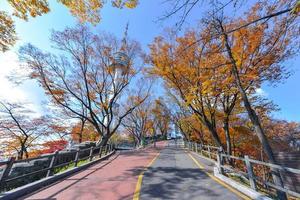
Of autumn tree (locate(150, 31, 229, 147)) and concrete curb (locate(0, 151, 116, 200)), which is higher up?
autumn tree (locate(150, 31, 229, 147))

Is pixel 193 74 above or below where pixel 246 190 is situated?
above

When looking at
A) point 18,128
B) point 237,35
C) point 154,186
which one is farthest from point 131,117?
point 154,186

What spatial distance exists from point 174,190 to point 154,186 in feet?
2.56

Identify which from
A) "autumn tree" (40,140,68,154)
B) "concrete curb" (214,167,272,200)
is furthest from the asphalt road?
"autumn tree" (40,140,68,154)

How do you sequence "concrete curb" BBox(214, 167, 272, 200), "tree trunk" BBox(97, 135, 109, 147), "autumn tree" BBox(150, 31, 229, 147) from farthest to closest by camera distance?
"tree trunk" BBox(97, 135, 109, 147) < "autumn tree" BBox(150, 31, 229, 147) < "concrete curb" BBox(214, 167, 272, 200)

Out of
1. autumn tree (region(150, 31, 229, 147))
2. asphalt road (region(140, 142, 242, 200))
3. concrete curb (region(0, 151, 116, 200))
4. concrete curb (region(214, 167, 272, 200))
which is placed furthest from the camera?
autumn tree (region(150, 31, 229, 147))

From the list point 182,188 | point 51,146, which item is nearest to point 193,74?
point 182,188

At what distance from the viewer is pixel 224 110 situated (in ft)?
48.8

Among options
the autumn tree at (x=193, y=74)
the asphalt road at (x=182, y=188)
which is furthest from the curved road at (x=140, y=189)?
the autumn tree at (x=193, y=74)

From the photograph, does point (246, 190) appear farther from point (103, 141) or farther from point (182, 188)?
point (103, 141)

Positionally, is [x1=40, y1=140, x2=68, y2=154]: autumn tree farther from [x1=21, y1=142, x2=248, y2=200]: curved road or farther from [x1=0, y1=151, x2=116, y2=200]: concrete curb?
[x1=21, y1=142, x2=248, y2=200]: curved road

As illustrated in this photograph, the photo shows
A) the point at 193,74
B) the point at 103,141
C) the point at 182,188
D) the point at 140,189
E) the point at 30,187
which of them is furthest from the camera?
the point at 103,141

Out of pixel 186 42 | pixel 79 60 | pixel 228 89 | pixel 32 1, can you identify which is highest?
pixel 79 60

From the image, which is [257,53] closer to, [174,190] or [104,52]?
[174,190]
